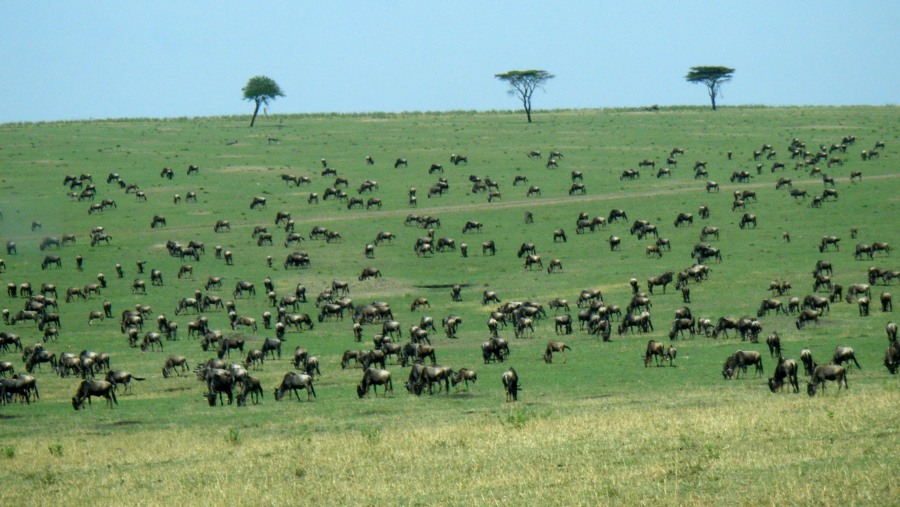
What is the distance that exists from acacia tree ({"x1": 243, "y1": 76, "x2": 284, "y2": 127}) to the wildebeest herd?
5137 centimetres

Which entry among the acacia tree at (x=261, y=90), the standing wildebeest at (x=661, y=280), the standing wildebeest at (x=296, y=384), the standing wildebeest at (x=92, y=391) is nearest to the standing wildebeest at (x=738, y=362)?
the standing wildebeest at (x=296, y=384)

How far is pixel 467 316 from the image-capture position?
166 ft

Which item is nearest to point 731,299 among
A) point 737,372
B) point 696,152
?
point 737,372

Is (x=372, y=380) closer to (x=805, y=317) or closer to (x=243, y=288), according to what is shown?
(x=805, y=317)

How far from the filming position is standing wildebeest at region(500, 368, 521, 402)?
101 feet

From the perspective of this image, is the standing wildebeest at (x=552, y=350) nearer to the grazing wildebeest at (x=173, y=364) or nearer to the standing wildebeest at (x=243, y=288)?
the grazing wildebeest at (x=173, y=364)

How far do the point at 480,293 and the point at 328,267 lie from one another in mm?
10774

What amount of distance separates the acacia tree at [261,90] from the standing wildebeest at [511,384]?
106135mm

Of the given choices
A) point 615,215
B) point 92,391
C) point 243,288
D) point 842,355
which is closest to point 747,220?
point 615,215

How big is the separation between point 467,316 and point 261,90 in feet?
291

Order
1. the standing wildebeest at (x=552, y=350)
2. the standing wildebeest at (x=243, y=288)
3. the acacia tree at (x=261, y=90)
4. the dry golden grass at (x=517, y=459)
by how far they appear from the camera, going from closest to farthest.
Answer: the dry golden grass at (x=517, y=459) < the standing wildebeest at (x=552, y=350) < the standing wildebeest at (x=243, y=288) < the acacia tree at (x=261, y=90)

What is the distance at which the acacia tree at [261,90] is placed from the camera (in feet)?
436

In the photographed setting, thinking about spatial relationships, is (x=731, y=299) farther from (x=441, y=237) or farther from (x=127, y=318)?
(x=127, y=318)

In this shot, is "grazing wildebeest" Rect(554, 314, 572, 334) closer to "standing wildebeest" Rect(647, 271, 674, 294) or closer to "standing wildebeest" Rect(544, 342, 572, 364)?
"standing wildebeest" Rect(544, 342, 572, 364)
